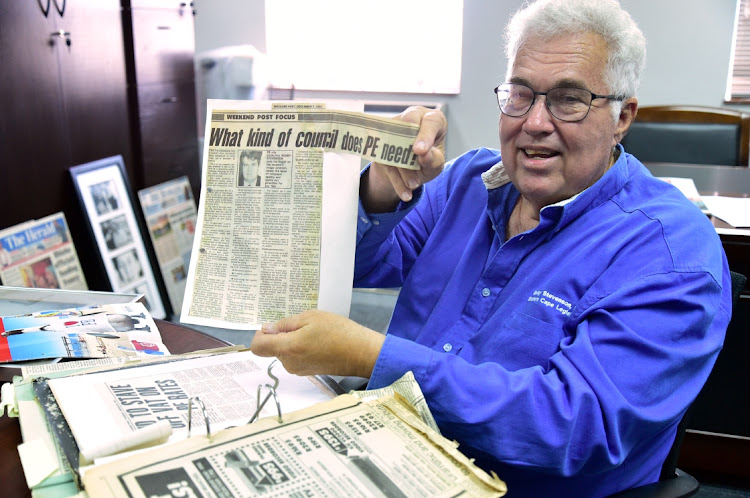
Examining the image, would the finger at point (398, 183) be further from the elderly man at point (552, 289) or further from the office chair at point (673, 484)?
the office chair at point (673, 484)

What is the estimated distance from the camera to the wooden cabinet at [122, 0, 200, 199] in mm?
3191

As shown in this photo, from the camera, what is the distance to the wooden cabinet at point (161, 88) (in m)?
3.19

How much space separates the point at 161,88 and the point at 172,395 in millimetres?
2846

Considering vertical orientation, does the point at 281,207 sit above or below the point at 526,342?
above

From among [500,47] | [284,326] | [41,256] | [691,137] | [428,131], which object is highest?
[500,47]

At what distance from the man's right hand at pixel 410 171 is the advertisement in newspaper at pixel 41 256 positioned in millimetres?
1811

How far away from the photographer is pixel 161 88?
342 cm

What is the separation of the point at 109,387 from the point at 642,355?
0.71 meters

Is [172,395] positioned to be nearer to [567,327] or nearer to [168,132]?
[567,327]

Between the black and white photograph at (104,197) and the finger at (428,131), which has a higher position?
the finger at (428,131)

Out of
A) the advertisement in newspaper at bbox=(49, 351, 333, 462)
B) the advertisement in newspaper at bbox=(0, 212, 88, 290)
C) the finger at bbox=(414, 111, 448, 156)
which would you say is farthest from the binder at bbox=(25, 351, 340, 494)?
the advertisement in newspaper at bbox=(0, 212, 88, 290)

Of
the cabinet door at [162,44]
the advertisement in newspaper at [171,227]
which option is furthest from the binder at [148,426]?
the cabinet door at [162,44]

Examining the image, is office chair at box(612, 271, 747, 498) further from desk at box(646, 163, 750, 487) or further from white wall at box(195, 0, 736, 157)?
white wall at box(195, 0, 736, 157)

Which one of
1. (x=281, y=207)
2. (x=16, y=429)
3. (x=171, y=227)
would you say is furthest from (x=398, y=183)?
(x=171, y=227)
